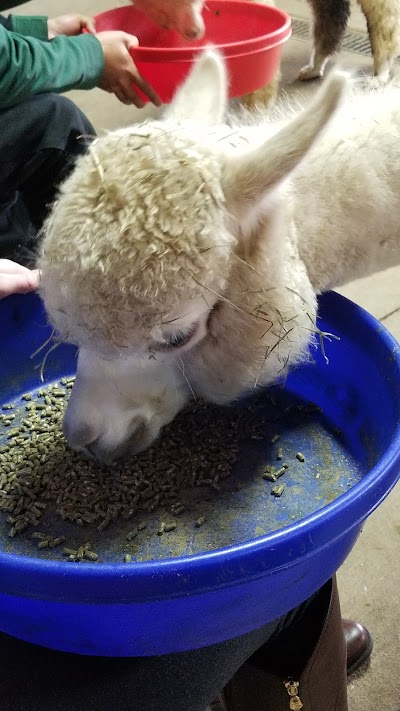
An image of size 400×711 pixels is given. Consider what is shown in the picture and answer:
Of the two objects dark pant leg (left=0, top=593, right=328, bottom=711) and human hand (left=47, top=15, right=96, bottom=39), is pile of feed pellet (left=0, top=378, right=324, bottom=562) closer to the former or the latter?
dark pant leg (left=0, top=593, right=328, bottom=711)

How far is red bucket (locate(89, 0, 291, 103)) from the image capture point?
5.28ft

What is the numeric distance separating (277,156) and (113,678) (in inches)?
22.1

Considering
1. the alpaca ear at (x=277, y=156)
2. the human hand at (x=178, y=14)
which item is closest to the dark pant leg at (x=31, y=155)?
the human hand at (x=178, y=14)

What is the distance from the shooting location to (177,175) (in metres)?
0.70

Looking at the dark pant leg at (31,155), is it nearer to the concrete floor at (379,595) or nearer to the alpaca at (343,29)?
the concrete floor at (379,595)

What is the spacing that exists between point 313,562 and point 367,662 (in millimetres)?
561

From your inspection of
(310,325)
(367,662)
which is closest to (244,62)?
(310,325)

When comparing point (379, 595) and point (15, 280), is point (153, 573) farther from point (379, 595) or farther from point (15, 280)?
point (379, 595)

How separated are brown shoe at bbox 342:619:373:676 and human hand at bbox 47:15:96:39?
1.53 meters

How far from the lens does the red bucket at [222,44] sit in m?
1.61

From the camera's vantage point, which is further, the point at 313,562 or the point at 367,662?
the point at 367,662

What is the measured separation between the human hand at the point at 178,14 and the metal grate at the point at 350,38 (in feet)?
7.32

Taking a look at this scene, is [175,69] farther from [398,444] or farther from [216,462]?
[398,444]

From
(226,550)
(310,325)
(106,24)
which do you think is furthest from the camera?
(106,24)
